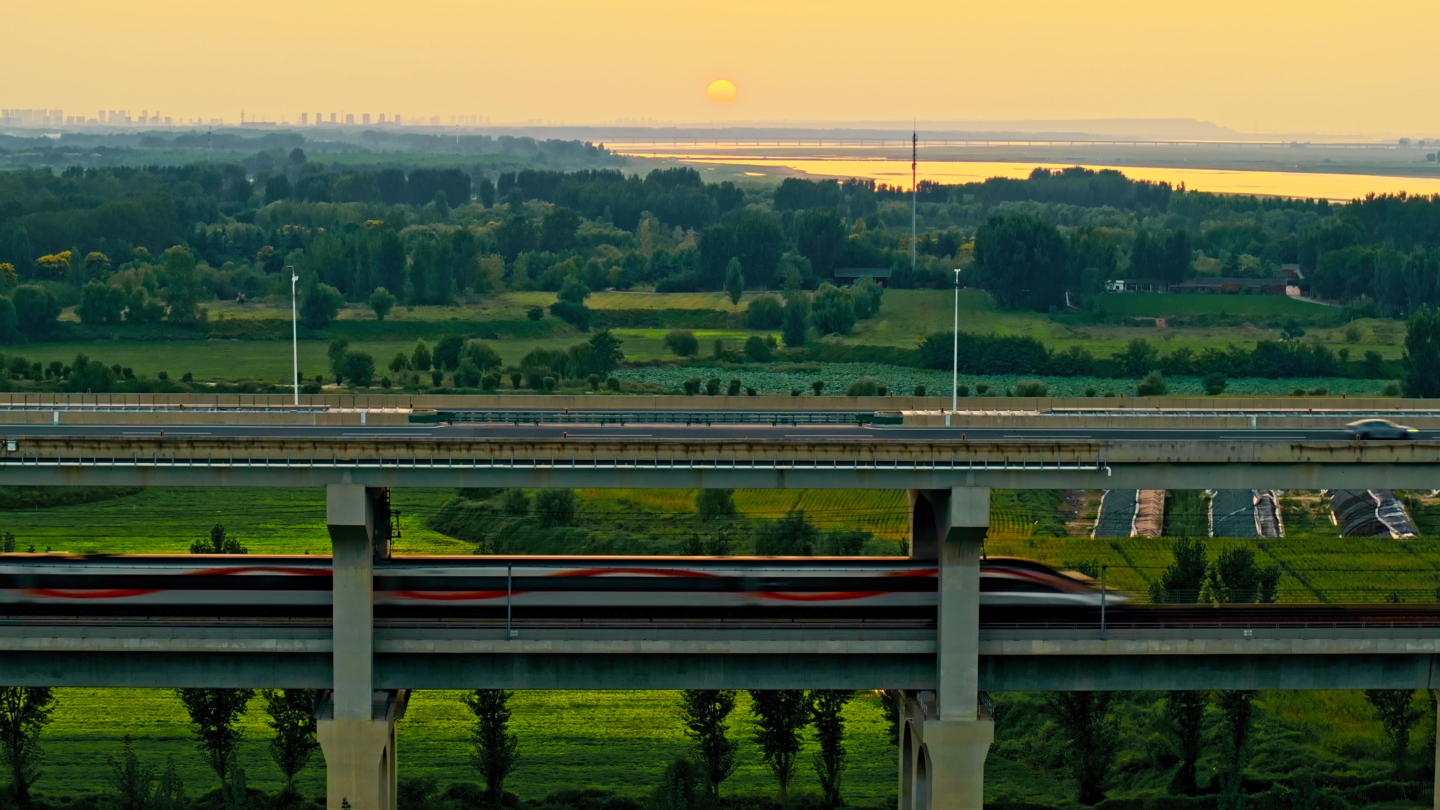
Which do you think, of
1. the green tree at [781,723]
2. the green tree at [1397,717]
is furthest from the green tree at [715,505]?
the green tree at [1397,717]

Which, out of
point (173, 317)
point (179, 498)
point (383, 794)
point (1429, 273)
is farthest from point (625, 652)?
point (1429, 273)

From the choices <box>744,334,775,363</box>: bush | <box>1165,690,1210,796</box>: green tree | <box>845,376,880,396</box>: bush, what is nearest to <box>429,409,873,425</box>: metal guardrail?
<box>1165,690,1210,796</box>: green tree

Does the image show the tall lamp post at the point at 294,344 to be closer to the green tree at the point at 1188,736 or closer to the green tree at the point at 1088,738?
the green tree at the point at 1088,738

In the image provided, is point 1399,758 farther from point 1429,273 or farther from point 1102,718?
point 1429,273

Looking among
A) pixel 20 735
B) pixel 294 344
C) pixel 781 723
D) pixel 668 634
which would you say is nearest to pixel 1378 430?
pixel 781 723

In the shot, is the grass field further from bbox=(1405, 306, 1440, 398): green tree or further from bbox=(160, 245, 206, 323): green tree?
bbox=(1405, 306, 1440, 398): green tree
